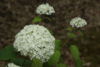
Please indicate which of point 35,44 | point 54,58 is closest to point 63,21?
point 54,58

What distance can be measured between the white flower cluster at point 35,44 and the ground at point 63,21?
3449 mm

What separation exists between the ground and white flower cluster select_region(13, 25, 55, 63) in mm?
3449

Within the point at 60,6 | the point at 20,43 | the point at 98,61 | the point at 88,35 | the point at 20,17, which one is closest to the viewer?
the point at 20,43

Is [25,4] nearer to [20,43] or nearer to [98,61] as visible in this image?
[98,61]

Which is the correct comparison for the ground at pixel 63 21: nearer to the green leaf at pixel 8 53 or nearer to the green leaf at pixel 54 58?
the green leaf at pixel 8 53

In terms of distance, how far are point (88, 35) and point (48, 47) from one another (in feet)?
18.0

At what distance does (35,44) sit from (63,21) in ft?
21.3

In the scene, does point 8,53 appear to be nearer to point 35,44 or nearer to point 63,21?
point 35,44

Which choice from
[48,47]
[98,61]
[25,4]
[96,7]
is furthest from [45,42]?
[96,7]

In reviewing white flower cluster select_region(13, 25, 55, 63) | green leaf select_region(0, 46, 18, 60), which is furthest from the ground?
white flower cluster select_region(13, 25, 55, 63)

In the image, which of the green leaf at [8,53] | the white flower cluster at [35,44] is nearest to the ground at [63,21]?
the green leaf at [8,53]

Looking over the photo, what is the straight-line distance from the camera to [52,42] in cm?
205

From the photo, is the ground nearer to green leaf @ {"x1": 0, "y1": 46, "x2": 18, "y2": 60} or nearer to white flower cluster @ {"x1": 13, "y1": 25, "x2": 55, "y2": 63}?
green leaf @ {"x1": 0, "y1": 46, "x2": 18, "y2": 60}

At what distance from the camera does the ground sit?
593 centimetres
